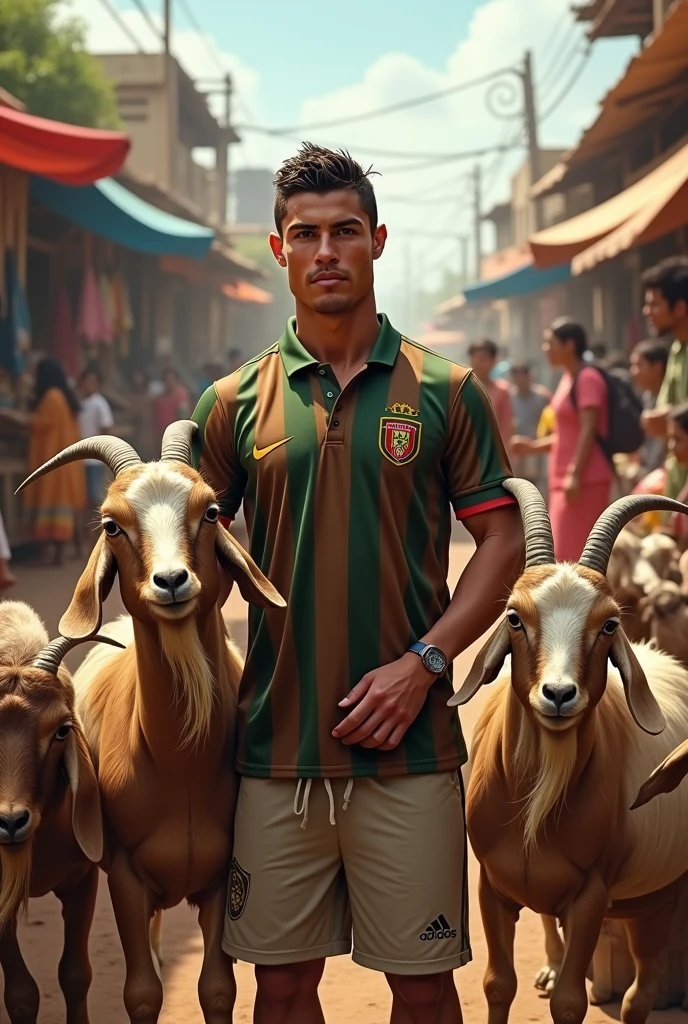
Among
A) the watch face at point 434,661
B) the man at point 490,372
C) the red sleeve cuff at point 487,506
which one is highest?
the man at point 490,372

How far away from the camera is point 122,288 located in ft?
58.2

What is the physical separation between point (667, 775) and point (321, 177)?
5.48 feet

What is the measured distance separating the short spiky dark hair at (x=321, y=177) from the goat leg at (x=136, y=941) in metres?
1.71

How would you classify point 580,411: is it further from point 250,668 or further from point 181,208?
point 181,208

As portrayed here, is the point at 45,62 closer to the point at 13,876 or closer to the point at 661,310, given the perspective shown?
the point at 661,310

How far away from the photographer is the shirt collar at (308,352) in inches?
130

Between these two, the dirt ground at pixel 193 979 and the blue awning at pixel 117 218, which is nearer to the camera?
the dirt ground at pixel 193 979

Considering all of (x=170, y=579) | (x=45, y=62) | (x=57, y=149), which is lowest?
(x=170, y=579)

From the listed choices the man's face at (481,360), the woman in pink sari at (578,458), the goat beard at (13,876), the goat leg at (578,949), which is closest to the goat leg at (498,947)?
the goat leg at (578,949)

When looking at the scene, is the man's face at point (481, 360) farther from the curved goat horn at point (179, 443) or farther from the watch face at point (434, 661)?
the watch face at point (434, 661)

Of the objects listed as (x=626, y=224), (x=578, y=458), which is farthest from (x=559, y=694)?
(x=626, y=224)

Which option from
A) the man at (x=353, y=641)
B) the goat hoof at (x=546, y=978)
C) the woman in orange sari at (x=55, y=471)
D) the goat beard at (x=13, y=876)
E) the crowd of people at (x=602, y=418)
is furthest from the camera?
the woman in orange sari at (x=55, y=471)

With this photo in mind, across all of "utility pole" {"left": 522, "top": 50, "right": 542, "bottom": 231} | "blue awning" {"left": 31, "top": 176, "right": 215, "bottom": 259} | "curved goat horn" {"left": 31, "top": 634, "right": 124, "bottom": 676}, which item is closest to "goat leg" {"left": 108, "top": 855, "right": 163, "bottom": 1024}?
"curved goat horn" {"left": 31, "top": 634, "right": 124, "bottom": 676}

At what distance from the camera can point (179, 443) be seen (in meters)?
3.38
